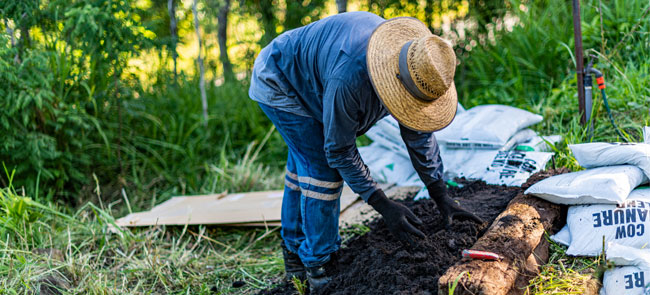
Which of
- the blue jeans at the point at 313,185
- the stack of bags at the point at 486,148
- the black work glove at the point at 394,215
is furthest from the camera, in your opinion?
the stack of bags at the point at 486,148

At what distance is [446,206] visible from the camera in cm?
233

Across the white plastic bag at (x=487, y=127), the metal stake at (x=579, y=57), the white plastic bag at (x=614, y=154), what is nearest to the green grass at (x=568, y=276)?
the white plastic bag at (x=614, y=154)

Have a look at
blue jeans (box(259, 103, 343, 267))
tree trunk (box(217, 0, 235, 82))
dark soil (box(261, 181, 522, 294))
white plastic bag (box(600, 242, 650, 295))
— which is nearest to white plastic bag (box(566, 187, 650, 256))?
white plastic bag (box(600, 242, 650, 295))

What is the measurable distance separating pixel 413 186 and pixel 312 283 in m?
1.54

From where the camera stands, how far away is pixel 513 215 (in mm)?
2193

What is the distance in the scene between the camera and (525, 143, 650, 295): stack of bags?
186 centimetres

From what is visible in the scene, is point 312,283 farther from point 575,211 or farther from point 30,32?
point 30,32

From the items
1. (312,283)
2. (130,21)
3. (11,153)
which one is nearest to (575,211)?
(312,283)

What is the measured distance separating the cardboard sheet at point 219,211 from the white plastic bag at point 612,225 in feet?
5.31

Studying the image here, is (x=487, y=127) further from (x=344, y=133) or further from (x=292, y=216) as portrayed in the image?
(x=344, y=133)

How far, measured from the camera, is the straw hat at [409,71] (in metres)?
1.79

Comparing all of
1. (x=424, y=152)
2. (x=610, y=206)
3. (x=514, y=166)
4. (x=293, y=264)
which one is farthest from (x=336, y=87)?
(x=514, y=166)

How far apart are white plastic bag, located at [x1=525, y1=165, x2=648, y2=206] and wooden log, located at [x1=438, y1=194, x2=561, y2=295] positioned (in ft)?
0.30

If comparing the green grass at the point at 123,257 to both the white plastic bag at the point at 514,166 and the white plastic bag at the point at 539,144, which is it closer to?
the white plastic bag at the point at 514,166
